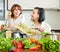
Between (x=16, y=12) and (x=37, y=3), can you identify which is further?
(x=37, y=3)

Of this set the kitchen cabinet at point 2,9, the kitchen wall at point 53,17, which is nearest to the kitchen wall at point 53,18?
the kitchen wall at point 53,17

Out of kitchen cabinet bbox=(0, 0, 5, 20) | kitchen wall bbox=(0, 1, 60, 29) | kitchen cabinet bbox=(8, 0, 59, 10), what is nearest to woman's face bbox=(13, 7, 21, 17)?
kitchen cabinet bbox=(0, 0, 5, 20)

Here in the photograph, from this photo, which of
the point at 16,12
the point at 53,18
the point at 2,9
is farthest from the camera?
the point at 53,18

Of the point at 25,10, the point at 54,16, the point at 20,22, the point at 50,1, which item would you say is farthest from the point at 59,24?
the point at 20,22

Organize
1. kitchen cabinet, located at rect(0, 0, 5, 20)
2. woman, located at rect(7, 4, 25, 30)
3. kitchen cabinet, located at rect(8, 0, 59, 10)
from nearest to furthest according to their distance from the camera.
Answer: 1. woman, located at rect(7, 4, 25, 30)
2. kitchen cabinet, located at rect(0, 0, 5, 20)
3. kitchen cabinet, located at rect(8, 0, 59, 10)

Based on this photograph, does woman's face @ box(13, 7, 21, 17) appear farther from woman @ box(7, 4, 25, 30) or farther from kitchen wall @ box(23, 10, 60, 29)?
kitchen wall @ box(23, 10, 60, 29)

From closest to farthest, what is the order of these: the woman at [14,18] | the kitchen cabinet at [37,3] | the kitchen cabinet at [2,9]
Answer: the woman at [14,18], the kitchen cabinet at [2,9], the kitchen cabinet at [37,3]

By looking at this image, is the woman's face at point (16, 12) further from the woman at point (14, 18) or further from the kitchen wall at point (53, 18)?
the kitchen wall at point (53, 18)

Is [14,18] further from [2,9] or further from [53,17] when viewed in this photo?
[53,17]

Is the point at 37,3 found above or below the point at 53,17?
above

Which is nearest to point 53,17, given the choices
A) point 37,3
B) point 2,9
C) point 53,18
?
point 53,18

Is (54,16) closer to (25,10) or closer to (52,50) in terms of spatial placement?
(25,10)

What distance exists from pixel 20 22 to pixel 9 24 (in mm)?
104

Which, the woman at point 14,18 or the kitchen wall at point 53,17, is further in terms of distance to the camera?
the kitchen wall at point 53,17
